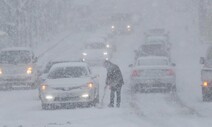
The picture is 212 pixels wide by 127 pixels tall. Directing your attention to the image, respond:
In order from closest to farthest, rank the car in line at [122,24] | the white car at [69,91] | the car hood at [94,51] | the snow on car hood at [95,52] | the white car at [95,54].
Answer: the white car at [69,91] → the white car at [95,54] → the snow on car hood at [95,52] → the car hood at [94,51] → the car in line at [122,24]

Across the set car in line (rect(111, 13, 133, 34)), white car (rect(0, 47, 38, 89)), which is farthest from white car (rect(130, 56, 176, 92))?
car in line (rect(111, 13, 133, 34))

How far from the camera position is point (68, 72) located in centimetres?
2209

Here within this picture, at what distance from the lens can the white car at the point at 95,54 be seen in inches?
1639

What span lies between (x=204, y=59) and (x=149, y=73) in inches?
145

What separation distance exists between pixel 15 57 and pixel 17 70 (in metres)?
1.16

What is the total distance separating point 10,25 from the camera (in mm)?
52031

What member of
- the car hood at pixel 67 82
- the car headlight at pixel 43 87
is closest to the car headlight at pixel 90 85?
the car hood at pixel 67 82

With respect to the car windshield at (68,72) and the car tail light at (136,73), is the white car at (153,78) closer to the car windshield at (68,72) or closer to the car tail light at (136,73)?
the car tail light at (136,73)

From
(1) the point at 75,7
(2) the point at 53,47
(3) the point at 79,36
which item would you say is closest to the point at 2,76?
(2) the point at 53,47

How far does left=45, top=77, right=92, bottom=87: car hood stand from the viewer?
67.1 ft

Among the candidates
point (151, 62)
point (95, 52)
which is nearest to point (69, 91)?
point (151, 62)

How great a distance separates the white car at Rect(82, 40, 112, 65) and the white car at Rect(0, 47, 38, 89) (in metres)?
10.6

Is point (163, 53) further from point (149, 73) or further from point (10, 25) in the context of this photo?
point (10, 25)

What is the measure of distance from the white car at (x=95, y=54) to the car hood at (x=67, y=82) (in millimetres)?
20446
